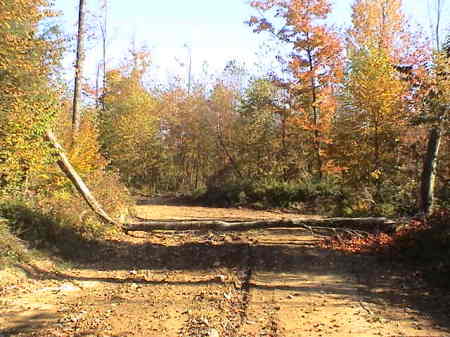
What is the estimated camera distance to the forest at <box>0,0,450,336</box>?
32.4 ft

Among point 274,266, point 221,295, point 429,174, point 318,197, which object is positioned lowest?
point 221,295

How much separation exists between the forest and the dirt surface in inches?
5.3

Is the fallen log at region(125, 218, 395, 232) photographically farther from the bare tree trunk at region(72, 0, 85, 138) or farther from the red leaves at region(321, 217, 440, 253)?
the bare tree trunk at region(72, 0, 85, 138)

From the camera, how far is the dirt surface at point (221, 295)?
20.1 ft

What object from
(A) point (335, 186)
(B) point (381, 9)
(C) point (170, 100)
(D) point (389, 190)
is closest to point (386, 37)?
(B) point (381, 9)

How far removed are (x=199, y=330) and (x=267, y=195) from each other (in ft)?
55.7

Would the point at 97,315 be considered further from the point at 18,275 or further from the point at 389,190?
the point at 389,190

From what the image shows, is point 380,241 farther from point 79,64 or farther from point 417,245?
point 79,64

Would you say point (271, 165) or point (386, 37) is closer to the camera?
point (271, 165)

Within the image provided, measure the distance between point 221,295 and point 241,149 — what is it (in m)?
22.8

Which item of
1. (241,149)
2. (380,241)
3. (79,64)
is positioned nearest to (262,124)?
(241,149)

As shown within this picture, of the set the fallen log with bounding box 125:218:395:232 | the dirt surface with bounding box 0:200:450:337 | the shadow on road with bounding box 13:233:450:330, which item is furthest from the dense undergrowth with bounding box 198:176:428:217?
the dirt surface with bounding box 0:200:450:337

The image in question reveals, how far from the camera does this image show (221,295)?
25.1ft

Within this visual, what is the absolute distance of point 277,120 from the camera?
92.1 ft
